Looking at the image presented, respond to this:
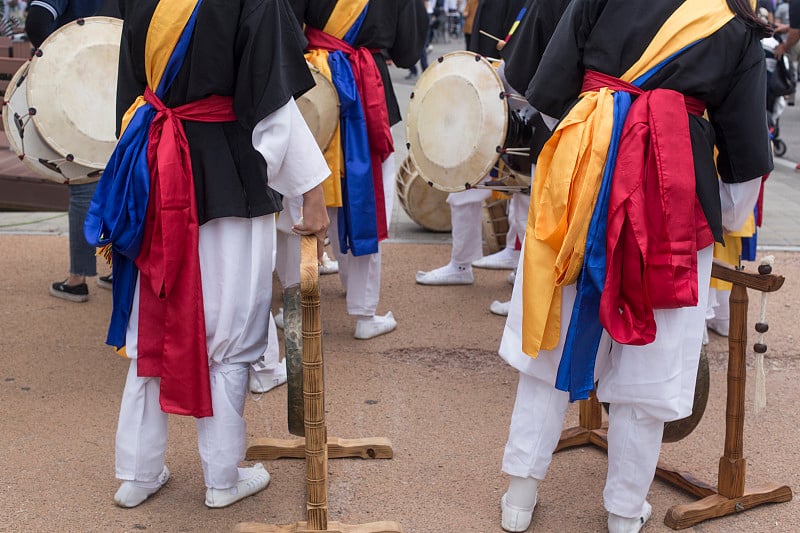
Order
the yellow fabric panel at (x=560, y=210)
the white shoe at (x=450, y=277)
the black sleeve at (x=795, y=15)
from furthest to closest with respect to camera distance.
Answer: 1. the black sleeve at (x=795, y=15)
2. the white shoe at (x=450, y=277)
3. the yellow fabric panel at (x=560, y=210)

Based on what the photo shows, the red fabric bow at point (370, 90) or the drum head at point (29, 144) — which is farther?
the red fabric bow at point (370, 90)

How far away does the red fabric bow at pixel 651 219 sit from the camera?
2.79 metres

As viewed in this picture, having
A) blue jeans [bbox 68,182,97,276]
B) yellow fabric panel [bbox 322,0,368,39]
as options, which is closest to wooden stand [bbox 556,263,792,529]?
yellow fabric panel [bbox 322,0,368,39]

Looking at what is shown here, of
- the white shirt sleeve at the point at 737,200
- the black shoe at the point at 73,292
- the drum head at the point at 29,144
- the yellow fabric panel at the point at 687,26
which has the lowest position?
the black shoe at the point at 73,292

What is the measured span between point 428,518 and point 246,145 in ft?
4.43

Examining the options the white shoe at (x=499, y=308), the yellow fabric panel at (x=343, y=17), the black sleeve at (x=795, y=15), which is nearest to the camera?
the yellow fabric panel at (x=343, y=17)

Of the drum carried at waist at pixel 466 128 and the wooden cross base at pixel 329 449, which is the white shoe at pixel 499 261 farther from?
the wooden cross base at pixel 329 449

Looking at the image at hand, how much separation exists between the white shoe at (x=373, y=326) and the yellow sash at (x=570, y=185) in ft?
6.53

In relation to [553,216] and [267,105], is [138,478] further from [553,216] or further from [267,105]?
[553,216]

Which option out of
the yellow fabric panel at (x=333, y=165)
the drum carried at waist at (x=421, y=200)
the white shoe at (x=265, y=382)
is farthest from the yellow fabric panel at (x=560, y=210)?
the drum carried at waist at (x=421, y=200)

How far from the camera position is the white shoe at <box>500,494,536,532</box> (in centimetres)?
315

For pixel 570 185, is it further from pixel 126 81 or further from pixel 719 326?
pixel 719 326

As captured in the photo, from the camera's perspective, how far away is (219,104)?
2996 mm

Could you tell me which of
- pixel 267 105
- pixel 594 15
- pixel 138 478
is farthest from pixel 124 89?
pixel 594 15
